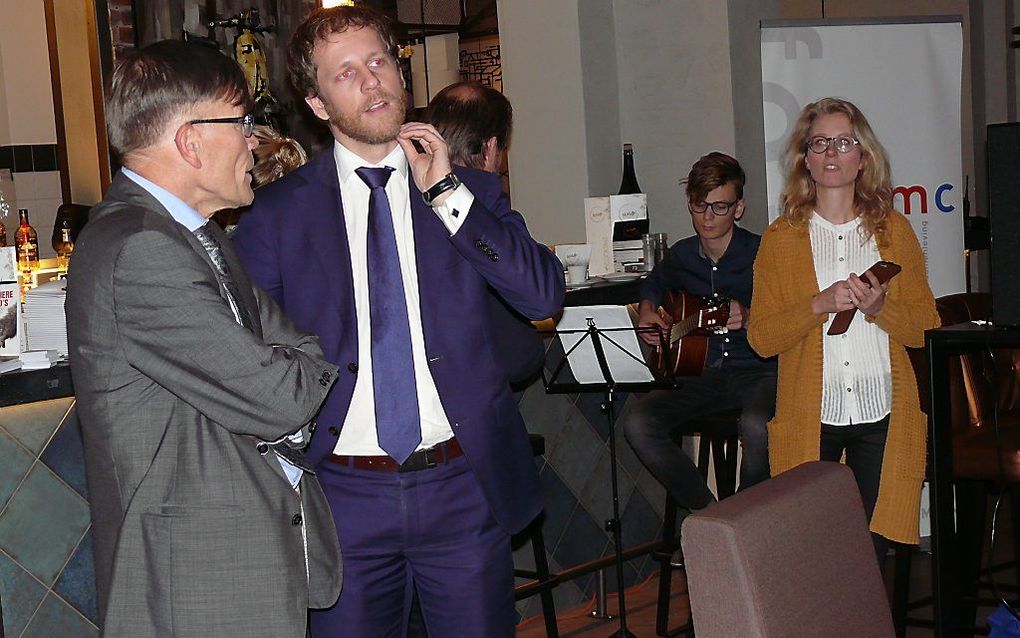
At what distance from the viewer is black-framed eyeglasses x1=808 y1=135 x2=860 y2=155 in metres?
3.45

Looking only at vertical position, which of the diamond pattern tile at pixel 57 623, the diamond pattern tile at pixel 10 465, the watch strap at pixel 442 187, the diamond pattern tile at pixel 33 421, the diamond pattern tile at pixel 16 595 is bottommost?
the diamond pattern tile at pixel 57 623

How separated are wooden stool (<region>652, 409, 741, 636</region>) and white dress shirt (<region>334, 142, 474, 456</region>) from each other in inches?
77.2

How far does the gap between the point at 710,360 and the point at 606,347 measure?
2.16 feet

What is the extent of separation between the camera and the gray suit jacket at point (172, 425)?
1727mm

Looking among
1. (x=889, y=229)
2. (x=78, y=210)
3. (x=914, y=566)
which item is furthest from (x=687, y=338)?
(x=78, y=210)

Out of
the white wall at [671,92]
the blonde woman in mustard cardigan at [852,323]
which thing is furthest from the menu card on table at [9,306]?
the white wall at [671,92]

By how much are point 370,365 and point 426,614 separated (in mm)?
507

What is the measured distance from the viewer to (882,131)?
5.00 metres

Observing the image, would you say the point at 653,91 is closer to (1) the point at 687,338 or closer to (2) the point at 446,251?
(1) the point at 687,338

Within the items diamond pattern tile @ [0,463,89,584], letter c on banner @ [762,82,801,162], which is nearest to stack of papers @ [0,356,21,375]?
diamond pattern tile @ [0,463,89,584]

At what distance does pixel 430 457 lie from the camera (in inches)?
87.2

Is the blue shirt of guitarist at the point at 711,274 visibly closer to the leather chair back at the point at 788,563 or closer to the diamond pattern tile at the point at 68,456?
the diamond pattern tile at the point at 68,456

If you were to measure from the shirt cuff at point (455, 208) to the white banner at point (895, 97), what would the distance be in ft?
10.3

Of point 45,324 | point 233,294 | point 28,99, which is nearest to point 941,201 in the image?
point 45,324
